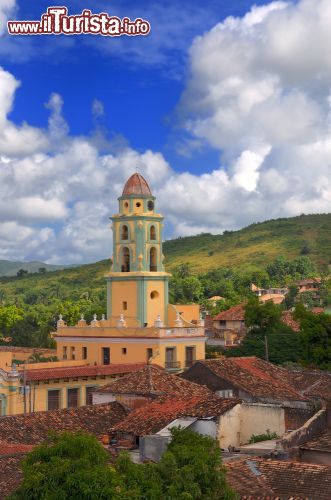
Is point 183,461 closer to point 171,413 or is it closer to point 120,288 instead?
point 171,413

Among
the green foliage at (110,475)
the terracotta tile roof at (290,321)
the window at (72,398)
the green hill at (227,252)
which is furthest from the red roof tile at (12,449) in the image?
the green hill at (227,252)

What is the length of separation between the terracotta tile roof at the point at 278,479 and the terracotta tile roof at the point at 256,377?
8.98 meters

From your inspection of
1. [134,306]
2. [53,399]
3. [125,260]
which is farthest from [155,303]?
[53,399]

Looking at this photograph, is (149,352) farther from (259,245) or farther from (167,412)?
(259,245)

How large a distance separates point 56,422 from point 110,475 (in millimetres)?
11094

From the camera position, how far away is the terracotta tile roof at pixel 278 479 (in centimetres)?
1900

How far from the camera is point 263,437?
2534cm

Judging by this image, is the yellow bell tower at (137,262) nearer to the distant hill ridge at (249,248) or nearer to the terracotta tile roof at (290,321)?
the terracotta tile roof at (290,321)

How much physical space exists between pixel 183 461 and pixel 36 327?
6128 centimetres

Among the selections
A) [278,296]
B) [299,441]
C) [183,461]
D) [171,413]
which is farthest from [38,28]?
[278,296]

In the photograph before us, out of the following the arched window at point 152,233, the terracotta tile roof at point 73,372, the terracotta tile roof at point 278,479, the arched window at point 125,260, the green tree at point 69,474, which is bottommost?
the terracotta tile roof at point 278,479

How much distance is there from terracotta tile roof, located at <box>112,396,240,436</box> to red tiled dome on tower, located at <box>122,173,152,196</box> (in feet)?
74.9

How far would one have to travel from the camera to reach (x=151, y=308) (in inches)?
1849

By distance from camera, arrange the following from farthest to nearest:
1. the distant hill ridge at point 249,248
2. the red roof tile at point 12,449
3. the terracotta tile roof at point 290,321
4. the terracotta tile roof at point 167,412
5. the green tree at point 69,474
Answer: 1. the distant hill ridge at point 249,248
2. the terracotta tile roof at point 290,321
3. the terracotta tile roof at point 167,412
4. the red roof tile at point 12,449
5. the green tree at point 69,474
